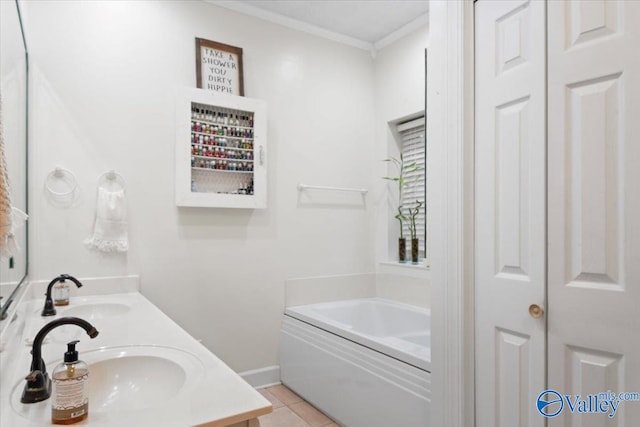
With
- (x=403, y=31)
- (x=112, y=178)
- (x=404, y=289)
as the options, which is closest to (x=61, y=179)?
(x=112, y=178)

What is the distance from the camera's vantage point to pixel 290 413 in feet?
8.09

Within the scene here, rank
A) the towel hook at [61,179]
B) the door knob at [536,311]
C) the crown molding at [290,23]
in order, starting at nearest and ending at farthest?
the door knob at [536,311], the towel hook at [61,179], the crown molding at [290,23]

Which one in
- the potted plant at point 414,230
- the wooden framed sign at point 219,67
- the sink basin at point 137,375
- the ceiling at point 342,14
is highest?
the ceiling at point 342,14

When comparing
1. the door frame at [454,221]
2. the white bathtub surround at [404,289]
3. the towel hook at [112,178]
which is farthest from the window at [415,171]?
the towel hook at [112,178]

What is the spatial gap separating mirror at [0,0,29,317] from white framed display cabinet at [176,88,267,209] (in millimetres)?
782

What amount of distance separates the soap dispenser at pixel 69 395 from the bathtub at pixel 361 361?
140 centimetres

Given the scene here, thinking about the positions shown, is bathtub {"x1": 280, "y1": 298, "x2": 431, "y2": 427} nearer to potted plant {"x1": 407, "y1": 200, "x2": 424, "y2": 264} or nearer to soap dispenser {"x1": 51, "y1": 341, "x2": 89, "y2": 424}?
potted plant {"x1": 407, "y1": 200, "x2": 424, "y2": 264}

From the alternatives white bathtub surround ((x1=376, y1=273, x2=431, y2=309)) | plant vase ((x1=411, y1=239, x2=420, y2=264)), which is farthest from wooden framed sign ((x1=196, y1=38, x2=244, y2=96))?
white bathtub surround ((x1=376, y1=273, x2=431, y2=309))

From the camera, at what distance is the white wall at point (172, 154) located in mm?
2209

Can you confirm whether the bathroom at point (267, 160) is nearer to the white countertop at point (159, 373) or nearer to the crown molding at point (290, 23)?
the crown molding at point (290, 23)

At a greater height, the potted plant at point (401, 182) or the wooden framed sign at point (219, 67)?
the wooden framed sign at point (219, 67)

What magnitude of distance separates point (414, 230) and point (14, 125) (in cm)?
253

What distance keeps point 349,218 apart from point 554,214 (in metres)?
2.08

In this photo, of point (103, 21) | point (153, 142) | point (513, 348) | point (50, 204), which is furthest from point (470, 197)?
point (103, 21)
